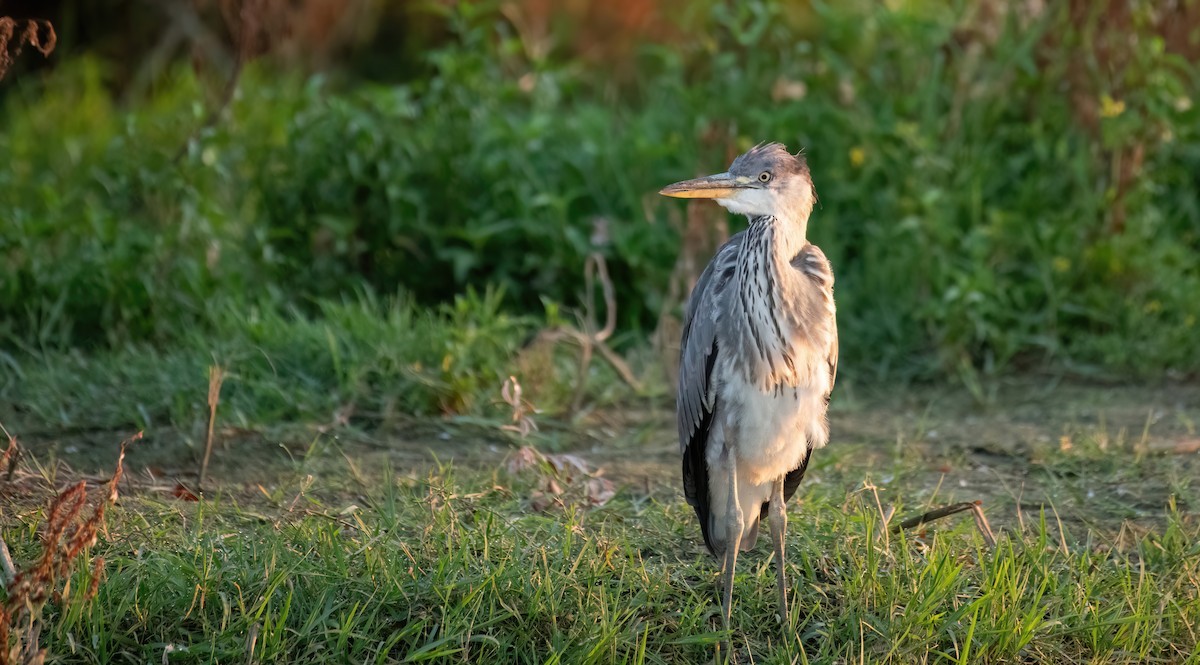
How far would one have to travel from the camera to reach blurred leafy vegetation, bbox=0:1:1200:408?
5754 millimetres

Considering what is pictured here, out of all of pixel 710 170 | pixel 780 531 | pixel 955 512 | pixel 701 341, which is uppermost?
pixel 710 170

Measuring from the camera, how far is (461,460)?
4707 millimetres

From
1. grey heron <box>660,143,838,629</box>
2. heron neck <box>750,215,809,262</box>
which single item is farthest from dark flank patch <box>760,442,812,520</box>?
heron neck <box>750,215,809,262</box>

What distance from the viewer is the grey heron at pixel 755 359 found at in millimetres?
3701

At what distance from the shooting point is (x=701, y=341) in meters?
3.83

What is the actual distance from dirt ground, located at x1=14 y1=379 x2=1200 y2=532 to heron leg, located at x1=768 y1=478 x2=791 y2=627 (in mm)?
481

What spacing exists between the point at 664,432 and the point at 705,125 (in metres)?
1.84

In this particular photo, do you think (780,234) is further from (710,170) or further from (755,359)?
(710,170)

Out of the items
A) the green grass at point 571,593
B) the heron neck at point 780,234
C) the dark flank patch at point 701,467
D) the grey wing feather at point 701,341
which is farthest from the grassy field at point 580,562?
the heron neck at point 780,234

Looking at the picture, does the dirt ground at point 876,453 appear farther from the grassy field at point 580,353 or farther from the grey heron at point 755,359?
the grey heron at point 755,359

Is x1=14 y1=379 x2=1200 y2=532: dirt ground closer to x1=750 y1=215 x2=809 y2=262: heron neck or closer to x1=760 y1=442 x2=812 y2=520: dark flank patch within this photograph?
x1=760 y1=442 x2=812 y2=520: dark flank patch

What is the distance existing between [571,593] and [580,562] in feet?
0.39

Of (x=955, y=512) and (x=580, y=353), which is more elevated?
(x=955, y=512)

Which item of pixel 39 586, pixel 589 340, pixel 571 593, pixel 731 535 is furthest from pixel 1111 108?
pixel 39 586
